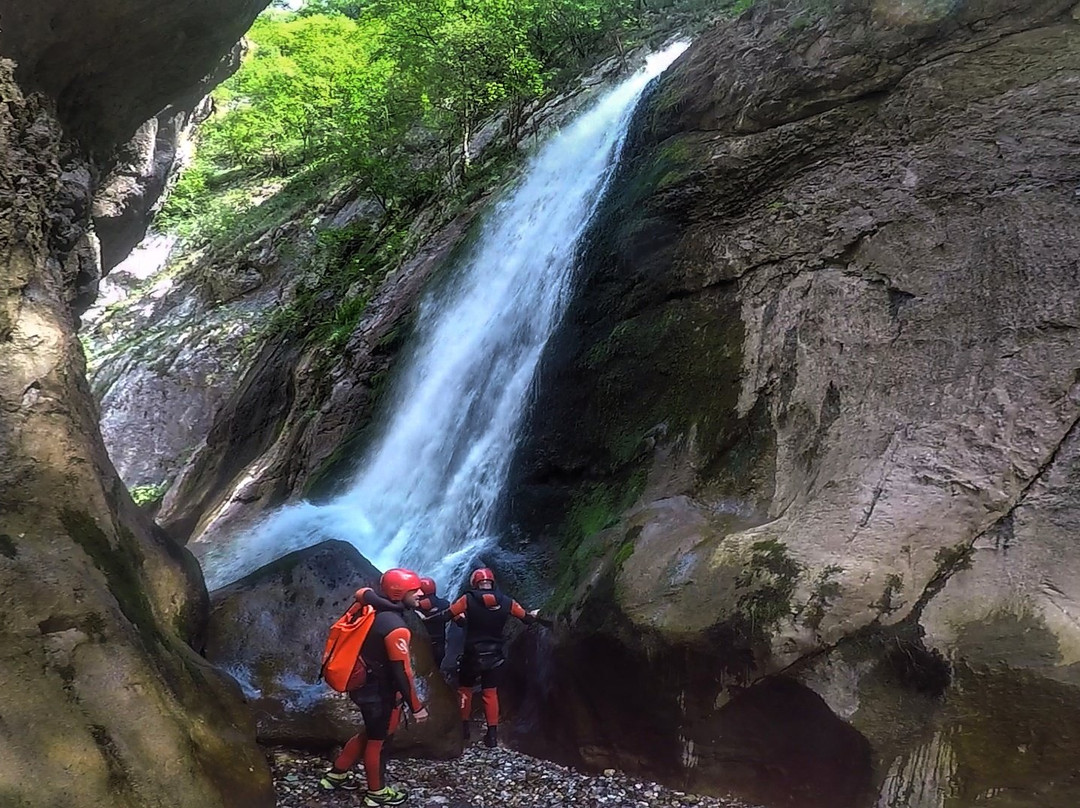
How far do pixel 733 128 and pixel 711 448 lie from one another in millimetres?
3940

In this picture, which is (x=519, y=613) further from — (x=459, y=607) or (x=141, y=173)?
(x=141, y=173)

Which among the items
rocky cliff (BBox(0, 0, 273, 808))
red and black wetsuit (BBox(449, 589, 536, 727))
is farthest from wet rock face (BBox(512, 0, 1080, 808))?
rocky cliff (BBox(0, 0, 273, 808))

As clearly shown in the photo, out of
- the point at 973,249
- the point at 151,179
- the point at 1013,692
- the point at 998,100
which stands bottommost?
the point at 1013,692

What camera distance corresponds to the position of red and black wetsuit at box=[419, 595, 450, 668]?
23.2 feet

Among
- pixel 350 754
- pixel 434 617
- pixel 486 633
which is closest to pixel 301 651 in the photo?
pixel 434 617

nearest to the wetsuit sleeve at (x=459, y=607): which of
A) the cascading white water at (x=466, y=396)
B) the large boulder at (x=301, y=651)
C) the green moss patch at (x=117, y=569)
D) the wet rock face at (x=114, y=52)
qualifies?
the large boulder at (x=301, y=651)

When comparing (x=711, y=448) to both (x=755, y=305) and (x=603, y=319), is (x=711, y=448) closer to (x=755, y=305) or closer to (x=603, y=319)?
(x=755, y=305)

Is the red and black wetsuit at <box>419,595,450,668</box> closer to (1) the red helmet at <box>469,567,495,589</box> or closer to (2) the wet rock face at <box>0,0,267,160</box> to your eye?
(1) the red helmet at <box>469,567,495,589</box>

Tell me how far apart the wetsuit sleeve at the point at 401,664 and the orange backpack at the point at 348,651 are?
20cm

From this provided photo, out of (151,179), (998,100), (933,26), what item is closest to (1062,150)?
(998,100)

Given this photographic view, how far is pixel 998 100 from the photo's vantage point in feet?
20.9

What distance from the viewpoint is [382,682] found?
5.49 meters

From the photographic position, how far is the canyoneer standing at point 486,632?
22.3 ft

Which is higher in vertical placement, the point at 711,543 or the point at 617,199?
the point at 617,199
